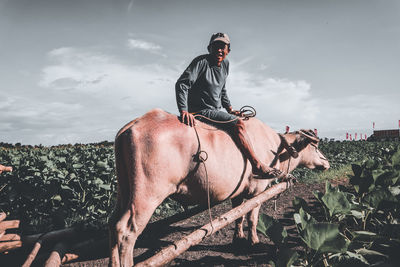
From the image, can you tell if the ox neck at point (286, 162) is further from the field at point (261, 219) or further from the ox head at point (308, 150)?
the field at point (261, 219)

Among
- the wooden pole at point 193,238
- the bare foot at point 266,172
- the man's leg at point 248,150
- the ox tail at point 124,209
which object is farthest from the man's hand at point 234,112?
the ox tail at point 124,209

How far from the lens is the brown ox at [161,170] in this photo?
9.23 ft

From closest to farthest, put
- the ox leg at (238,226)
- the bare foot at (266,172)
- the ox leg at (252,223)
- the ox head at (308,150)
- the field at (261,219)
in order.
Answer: the field at (261,219) < the bare foot at (266,172) < the ox leg at (252,223) < the ox leg at (238,226) < the ox head at (308,150)

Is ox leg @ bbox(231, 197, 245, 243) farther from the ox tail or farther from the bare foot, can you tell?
the ox tail

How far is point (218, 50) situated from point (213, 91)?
62 centimetres

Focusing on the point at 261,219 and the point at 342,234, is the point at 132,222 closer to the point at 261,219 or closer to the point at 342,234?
the point at 261,219

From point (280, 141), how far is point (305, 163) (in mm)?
1141

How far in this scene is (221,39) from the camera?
12.4ft

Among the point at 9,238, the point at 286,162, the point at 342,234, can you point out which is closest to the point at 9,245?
the point at 9,238

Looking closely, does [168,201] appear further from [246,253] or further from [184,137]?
[184,137]

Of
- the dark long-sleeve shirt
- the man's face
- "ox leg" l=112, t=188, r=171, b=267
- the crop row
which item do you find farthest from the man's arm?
the crop row

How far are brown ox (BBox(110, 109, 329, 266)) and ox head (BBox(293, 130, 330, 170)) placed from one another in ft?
5.27

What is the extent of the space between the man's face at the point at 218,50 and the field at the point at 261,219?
232 centimetres

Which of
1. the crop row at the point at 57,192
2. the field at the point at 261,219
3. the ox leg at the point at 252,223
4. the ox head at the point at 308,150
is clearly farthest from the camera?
the crop row at the point at 57,192
